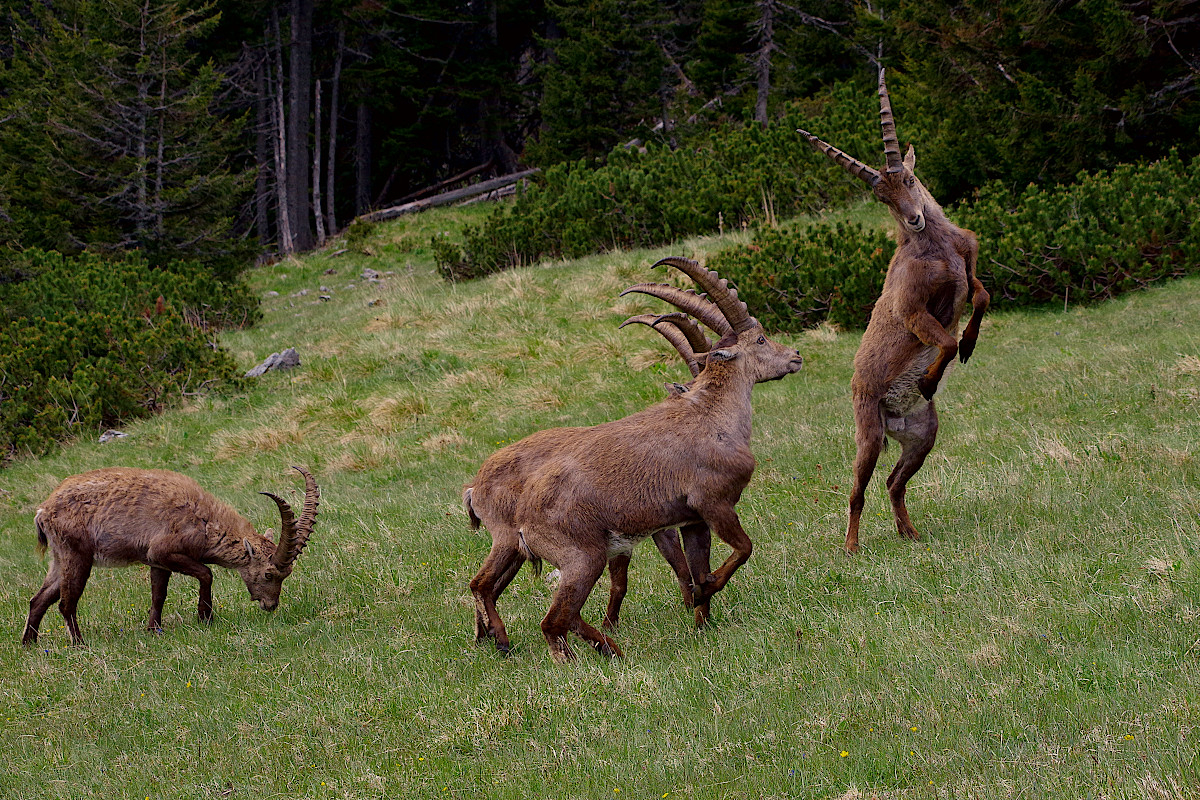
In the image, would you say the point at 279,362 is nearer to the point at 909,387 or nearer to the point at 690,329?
the point at 690,329

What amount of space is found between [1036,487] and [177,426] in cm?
1412

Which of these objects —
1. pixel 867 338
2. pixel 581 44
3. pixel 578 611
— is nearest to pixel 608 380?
pixel 867 338

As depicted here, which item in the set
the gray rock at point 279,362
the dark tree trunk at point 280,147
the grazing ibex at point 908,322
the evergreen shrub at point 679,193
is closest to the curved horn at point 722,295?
the grazing ibex at point 908,322

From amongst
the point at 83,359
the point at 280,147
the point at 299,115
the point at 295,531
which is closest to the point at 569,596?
the point at 295,531

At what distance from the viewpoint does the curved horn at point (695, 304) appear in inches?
286

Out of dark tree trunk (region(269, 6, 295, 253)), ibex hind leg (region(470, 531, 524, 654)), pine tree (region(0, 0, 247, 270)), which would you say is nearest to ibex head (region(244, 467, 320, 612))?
ibex hind leg (region(470, 531, 524, 654))

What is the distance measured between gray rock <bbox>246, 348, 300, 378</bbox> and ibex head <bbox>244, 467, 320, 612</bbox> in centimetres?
1053

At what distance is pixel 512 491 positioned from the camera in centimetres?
702

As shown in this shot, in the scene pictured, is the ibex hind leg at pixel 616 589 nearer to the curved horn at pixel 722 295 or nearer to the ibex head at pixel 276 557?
the curved horn at pixel 722 295

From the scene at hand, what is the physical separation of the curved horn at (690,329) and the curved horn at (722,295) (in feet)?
0.97

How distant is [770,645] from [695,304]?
2451 mm

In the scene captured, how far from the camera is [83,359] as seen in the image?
18969 millimetres

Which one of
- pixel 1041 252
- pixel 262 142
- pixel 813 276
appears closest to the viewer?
pixel 1041 252

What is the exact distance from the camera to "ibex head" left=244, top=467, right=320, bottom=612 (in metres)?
Result: 9.41
